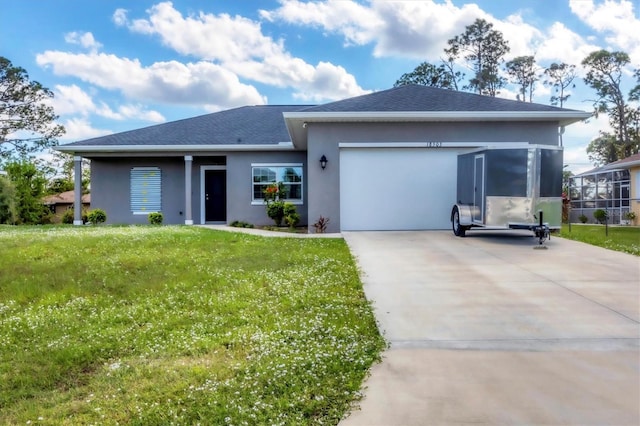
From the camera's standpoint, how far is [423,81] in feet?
109

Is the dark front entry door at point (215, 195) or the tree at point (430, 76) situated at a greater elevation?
the tree at point (430, 76)

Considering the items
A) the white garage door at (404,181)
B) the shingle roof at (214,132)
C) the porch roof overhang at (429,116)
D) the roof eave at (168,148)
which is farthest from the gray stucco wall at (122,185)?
the white garage door at (404,181)

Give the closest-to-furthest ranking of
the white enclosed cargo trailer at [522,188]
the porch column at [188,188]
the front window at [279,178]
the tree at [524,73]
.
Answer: the white enclosed cargo trailer at [522,188]
the porch column at [188,188]
the front window at [279,178]
the tree at [524,73]

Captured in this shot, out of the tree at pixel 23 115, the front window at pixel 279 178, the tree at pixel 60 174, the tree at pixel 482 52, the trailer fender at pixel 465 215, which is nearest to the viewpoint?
the trailer fender at pixel 465 215

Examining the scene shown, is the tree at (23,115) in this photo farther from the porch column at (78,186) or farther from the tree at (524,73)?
the tree at (524,73)

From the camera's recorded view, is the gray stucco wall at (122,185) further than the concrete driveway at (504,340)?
Yes

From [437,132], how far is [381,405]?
390 inches

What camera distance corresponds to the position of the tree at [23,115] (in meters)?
23.8

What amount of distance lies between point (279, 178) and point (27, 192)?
10806 millimetres

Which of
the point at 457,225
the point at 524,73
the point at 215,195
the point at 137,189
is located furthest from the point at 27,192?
the point at 524,73

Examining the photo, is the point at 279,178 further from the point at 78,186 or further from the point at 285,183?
the point at 78,186

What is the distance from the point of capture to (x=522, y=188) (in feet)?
29.5

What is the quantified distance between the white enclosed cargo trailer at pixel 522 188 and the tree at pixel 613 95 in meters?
27.0

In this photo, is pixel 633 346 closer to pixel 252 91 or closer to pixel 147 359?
pixel 147 359
